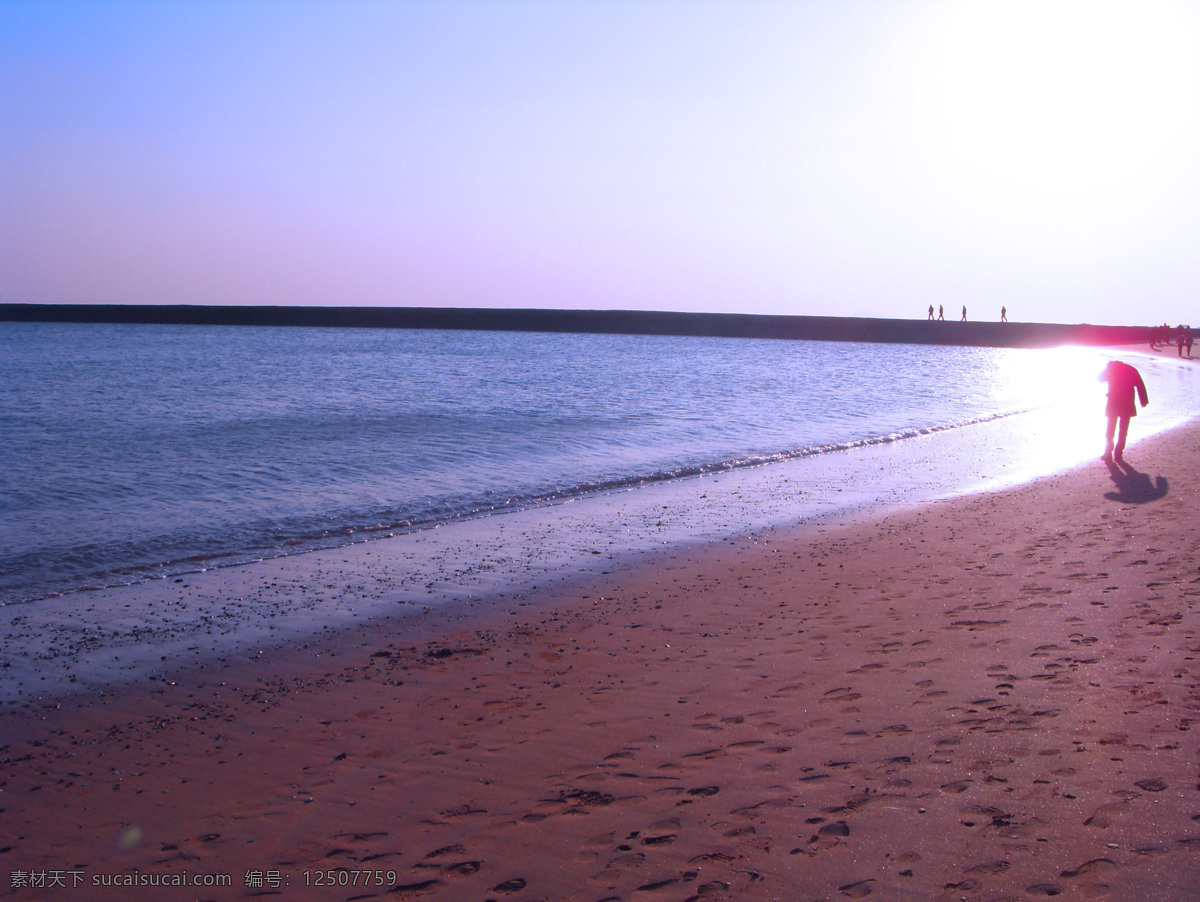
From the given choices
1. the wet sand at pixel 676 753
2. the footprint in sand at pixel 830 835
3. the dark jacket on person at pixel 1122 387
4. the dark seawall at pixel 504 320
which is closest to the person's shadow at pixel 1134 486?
the dark jacket on person at pixel 1122 387

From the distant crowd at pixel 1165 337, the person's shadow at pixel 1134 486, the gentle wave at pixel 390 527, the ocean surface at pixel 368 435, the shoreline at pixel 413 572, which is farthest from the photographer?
the distant crowd at pixel 1165 337

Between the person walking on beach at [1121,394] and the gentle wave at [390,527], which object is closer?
the gentle wave at [390,527]

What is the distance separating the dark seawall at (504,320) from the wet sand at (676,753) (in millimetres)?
85721

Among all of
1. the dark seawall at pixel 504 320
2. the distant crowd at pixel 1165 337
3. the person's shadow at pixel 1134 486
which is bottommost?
the person's shadow at pixel 1134 486

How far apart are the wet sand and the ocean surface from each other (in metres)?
4.29

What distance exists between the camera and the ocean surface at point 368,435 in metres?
10.2

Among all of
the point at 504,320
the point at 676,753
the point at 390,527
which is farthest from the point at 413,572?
the point at 504,320

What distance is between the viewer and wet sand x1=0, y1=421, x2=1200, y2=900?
304 cm

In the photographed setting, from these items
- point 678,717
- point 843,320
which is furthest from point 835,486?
point 843,320

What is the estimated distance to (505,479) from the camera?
1381cm

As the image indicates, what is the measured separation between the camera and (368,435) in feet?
65.3

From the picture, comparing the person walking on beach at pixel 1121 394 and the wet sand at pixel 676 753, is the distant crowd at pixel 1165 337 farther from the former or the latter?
the wet sand at pixel 676 753

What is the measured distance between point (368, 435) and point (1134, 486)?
15.5 m

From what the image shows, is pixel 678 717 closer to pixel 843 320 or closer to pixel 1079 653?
pixel 1079 653
